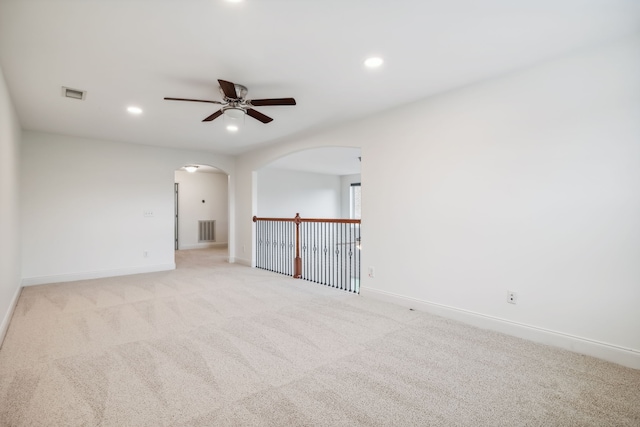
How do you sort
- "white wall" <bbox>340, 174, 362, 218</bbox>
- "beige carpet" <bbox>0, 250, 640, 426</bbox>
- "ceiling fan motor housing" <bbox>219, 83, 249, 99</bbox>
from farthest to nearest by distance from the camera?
"white wall" <bbox>340, 174, 362, 218</bbox> → "ceiling fan motor housing" <bbox>219, 83, 249, 99</bbox> → "beige carpet" <bbox>0, 250, 640, 426</bbox>

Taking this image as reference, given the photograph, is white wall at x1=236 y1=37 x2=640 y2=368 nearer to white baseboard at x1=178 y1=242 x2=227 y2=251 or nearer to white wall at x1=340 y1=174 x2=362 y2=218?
white wall at x1=340 y1=174 x2=362 y2=218

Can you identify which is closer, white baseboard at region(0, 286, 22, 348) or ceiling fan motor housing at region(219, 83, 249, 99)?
white baseboard at region(0, 286, 22, 348)

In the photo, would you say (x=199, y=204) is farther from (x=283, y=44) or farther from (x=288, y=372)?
(x=288, y=372)

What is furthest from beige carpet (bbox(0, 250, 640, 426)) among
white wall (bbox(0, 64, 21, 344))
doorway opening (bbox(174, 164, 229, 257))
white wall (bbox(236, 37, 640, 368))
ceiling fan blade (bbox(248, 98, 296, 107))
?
doorway opening (bbox(174, 164, 229, 257))

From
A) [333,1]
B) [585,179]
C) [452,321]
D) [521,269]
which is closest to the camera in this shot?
[333,1]

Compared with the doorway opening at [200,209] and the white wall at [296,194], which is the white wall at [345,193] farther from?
the doorway opening at [200,209]

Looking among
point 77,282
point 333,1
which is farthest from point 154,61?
point 77,282

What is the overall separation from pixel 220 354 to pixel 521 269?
2.72 metres

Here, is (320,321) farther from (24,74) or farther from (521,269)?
(24,74)

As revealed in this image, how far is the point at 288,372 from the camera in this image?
2141 millimetres

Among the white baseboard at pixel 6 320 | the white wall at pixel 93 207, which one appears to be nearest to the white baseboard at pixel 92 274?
the white wall at pixel 93 207

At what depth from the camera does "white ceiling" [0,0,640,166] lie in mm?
1935

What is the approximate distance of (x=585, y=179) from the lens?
239cm

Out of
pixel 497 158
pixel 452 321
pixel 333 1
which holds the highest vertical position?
pixel 333 1
